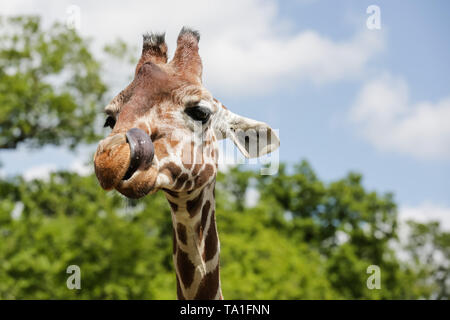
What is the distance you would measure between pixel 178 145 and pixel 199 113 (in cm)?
35

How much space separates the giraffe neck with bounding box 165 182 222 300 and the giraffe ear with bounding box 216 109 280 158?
678 millimetres

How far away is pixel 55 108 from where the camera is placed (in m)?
21.4

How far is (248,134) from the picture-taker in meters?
4.21

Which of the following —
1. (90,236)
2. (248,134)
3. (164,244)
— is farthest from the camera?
(164,244)

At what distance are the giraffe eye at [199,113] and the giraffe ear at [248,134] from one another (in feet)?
1.43

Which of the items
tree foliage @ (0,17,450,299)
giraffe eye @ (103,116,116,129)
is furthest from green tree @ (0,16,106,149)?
giraffe eye @ (103,116,116,129)

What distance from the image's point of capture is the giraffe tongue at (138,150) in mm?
2719

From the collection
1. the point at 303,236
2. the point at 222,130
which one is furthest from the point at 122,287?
the point at 303,236

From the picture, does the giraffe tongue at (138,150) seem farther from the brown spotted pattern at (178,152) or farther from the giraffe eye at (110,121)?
the giraffe eye at (110,121)

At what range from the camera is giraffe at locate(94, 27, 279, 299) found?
2.78m

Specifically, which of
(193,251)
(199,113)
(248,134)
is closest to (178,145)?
(199,113)

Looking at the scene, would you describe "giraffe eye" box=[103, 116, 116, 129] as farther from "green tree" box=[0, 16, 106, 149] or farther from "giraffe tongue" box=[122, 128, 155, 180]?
"green tree" box=[0, 16, 106, 149]

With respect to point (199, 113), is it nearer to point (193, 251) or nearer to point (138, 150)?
Result: point (138, 150)
